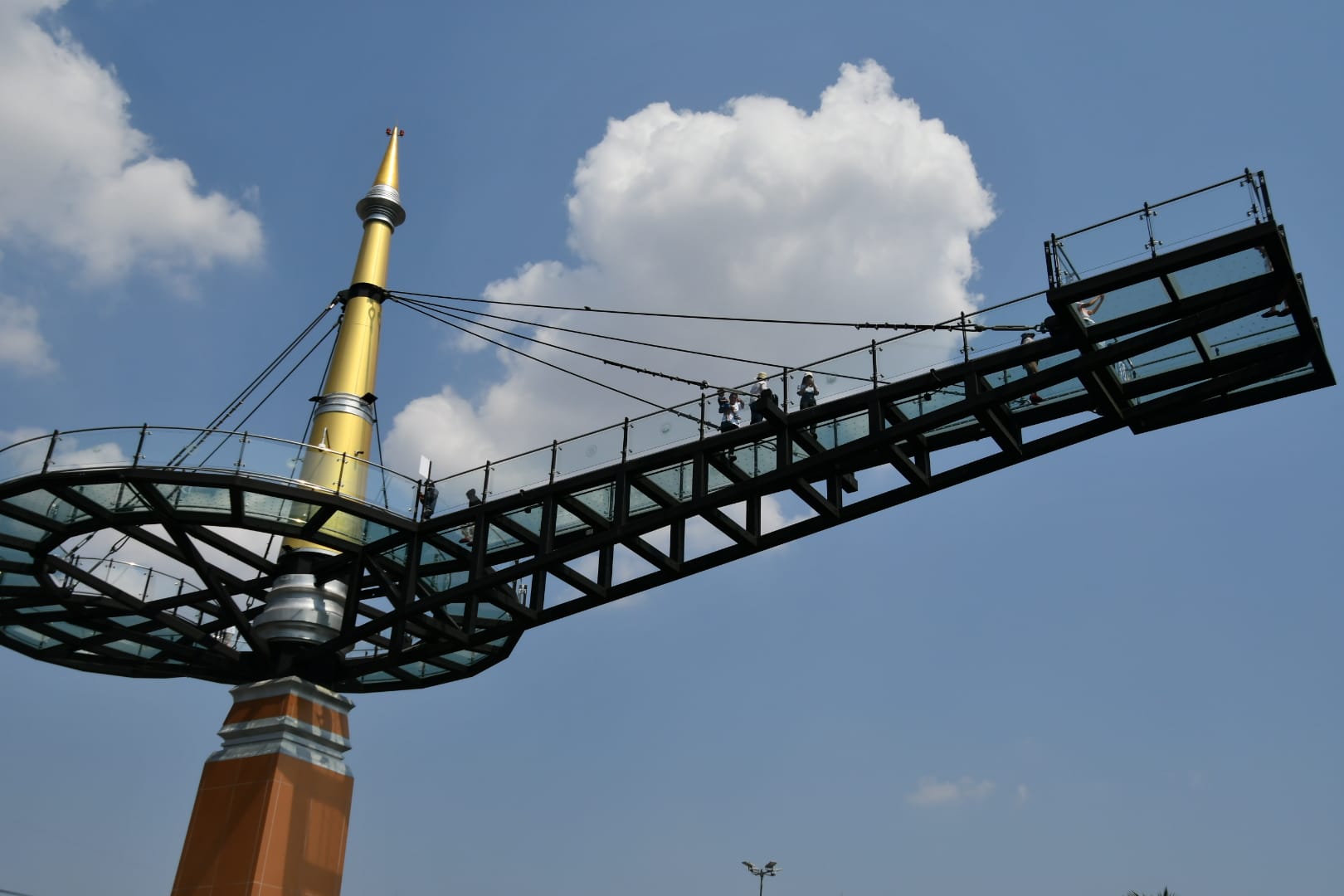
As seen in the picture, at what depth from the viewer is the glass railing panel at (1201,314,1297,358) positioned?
20812 mm

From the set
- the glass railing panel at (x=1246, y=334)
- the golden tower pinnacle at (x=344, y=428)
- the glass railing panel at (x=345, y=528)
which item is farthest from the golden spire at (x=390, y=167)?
the glass railing panel at (x=1246, y=334)

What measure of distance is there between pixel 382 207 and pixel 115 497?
1278 cm

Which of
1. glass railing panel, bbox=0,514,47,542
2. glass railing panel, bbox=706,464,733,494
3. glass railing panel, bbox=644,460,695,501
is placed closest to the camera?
glass railing panel, bbox=706,464,733,494

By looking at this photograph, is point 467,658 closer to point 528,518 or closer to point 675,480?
point 528,518

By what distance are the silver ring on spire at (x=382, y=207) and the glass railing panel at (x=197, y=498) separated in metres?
12.0

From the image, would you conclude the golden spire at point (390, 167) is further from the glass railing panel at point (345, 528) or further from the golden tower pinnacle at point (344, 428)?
the glass railing panel at point (345, 528)

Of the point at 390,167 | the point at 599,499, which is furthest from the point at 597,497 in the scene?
the point at 390,167

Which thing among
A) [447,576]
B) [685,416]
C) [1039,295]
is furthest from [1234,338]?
[447,576]

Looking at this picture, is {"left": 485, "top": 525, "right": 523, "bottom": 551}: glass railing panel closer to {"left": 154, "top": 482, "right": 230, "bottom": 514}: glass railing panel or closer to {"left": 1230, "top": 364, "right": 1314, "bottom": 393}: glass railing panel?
{"left": 154, "top": 482, "right": 230, "bottom": 514}: glass railing panel

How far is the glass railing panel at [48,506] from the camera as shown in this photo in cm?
2552

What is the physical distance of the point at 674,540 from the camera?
25.4 meters

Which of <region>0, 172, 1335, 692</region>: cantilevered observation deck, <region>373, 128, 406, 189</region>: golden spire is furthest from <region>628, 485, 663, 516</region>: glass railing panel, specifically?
<region>373, 128, 406, 189</region>: golden spire

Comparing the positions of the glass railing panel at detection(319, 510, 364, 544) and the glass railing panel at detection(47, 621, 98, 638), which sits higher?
the glass railing panel at detection(319, 510, 364, 544)

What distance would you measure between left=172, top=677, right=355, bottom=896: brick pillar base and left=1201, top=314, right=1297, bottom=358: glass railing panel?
800 inches
